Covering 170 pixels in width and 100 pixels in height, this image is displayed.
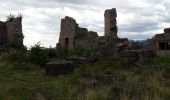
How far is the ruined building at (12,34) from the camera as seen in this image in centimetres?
2381

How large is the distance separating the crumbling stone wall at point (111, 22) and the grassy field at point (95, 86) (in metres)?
11.1

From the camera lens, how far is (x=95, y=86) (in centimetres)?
1065

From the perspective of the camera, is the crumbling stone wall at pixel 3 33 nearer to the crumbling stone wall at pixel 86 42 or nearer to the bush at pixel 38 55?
the crumbling stone wall at pixel 86 42

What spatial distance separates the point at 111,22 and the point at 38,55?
32.3 feet

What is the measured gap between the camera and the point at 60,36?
2703 cm

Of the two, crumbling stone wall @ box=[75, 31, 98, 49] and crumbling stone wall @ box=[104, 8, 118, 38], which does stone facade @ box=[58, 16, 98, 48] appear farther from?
crumbling stone wall @ box=[104, 8, 118, 38]

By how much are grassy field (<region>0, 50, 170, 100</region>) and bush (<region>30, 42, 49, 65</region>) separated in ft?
7.05

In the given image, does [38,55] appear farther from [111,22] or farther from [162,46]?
[162,46]

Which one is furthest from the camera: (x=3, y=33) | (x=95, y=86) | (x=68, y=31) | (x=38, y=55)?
(x=68, y=31)

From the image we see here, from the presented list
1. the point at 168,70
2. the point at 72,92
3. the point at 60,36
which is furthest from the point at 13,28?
the point at 72,92

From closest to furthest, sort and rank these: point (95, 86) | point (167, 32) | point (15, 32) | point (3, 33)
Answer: point (95, 86) < point (15, 32) < point (3, 33) < point (167, 32)

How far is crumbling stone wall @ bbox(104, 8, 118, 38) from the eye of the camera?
2534cm

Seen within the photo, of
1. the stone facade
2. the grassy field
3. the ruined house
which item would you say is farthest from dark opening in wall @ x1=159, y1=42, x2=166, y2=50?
the grassy field

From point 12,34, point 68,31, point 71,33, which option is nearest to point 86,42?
point 71,33
